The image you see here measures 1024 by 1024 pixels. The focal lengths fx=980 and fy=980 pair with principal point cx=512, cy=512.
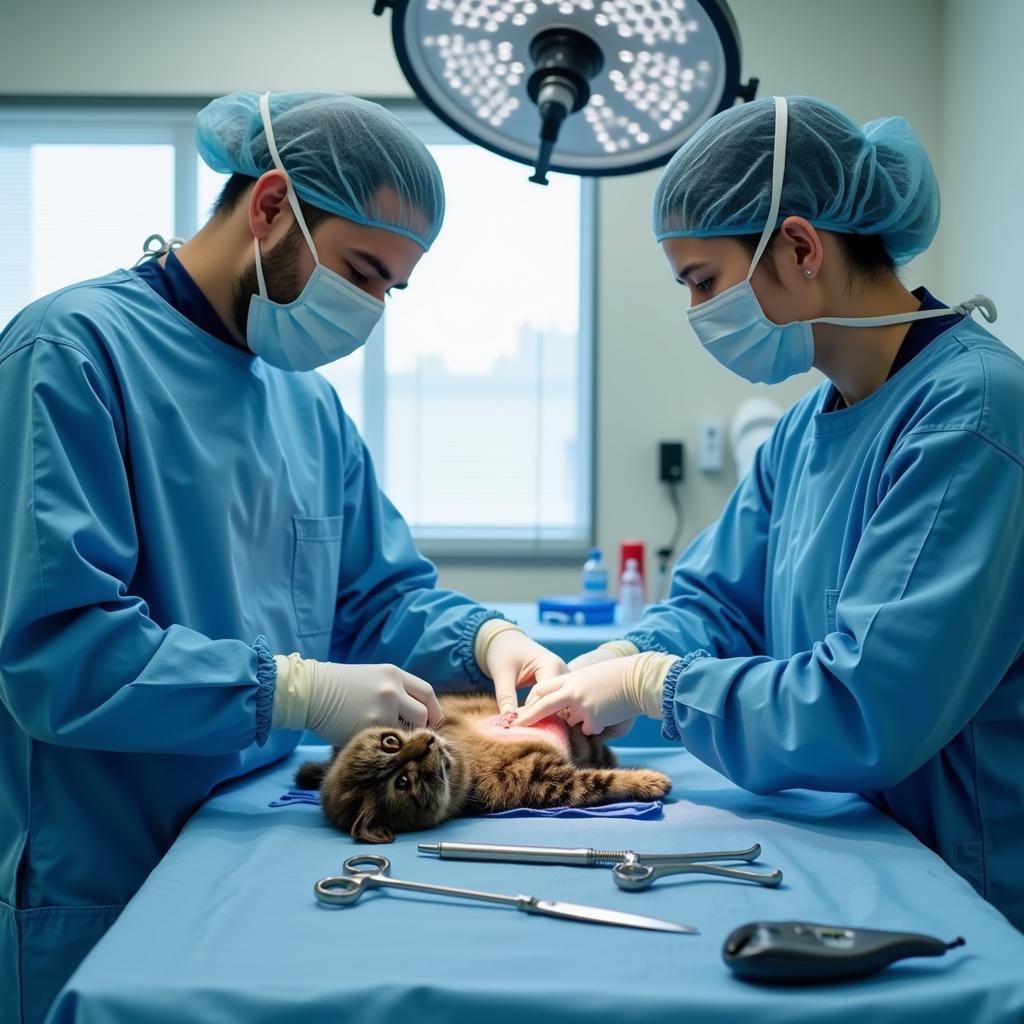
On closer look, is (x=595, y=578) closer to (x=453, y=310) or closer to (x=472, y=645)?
(x=453, y=310)

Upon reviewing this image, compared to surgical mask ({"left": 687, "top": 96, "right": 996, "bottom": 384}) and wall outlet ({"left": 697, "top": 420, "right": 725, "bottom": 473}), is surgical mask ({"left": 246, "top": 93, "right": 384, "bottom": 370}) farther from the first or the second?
wall outlet ({"left": 697, "top": 420, "right": 725, "bottom": 473})

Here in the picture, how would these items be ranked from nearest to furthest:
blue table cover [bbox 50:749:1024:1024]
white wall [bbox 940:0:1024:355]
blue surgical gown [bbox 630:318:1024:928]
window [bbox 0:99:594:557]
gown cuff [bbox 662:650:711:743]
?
blue table cover [bbox 50:749:1024:1024] < blue surgical gown [bbox 630:318:1024:928] < gown cuff [bbox 662:650:711:743] < white wall [bbox 940:0:1024:355] < window [bbox 0:99:594:557]

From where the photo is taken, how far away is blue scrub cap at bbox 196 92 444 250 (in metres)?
1.54

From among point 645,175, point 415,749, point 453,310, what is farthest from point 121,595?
point 645,175

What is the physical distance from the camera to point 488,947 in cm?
89

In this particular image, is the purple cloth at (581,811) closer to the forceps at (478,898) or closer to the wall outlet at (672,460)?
the forceps at (478,898)

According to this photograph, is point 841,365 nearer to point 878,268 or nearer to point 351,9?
point 878,268

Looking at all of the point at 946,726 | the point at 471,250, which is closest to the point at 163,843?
the point at 946,726

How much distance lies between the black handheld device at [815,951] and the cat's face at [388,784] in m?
0.51

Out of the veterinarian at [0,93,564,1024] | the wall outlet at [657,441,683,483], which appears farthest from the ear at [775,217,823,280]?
the wall outlet at [657,441,683,483]

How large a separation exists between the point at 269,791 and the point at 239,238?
0.88m

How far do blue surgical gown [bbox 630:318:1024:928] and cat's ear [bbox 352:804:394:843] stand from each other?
427mm

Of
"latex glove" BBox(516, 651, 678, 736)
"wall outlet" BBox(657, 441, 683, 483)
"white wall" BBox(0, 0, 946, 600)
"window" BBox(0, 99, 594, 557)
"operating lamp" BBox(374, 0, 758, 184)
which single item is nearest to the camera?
"operating lamp" BBox(374, 0, 758, 184)

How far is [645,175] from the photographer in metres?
4.00
